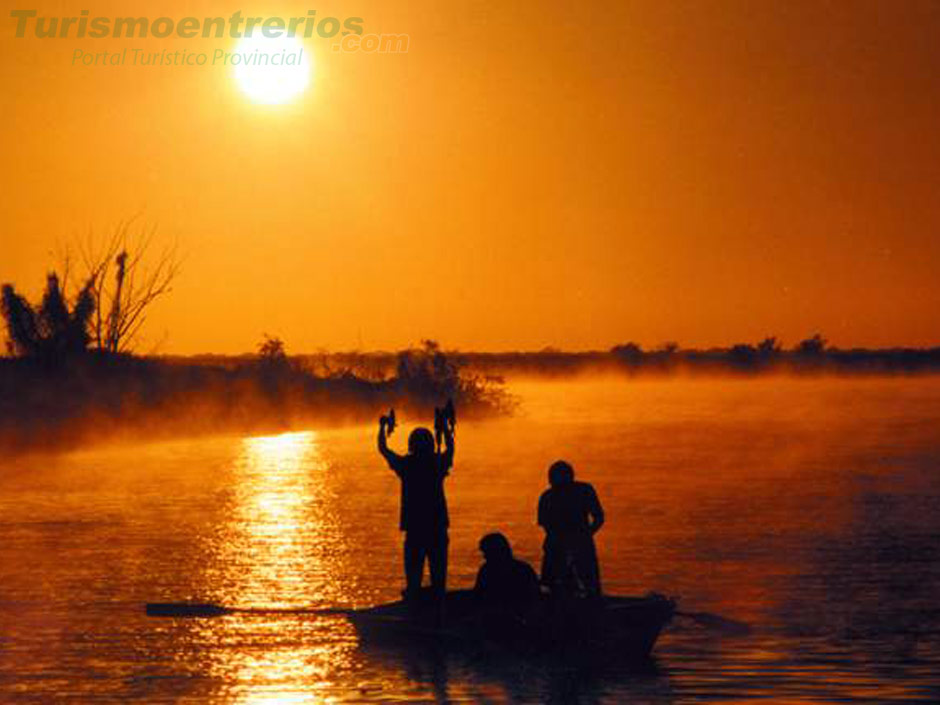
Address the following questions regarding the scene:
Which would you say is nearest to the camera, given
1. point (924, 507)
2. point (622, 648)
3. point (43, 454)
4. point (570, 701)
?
point (570, 701)

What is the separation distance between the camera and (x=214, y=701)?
14.7 metres

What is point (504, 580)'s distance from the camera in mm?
16719

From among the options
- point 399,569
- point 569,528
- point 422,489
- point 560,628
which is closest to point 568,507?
point 569,528

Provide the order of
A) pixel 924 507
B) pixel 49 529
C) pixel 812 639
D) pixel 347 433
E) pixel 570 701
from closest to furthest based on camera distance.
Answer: pixel 570 701 → pixel 812 639 → pixel 49 529 → pixel 924 507 → pixel 347 433

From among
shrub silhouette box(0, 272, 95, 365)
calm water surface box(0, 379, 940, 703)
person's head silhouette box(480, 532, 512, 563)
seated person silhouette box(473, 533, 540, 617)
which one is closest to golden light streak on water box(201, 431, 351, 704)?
calm water surface box(0, 379, 940, 703)

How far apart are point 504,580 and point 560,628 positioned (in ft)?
2.23

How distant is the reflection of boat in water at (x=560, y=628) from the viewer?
53.0ft

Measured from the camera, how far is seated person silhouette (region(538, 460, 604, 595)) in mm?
16703

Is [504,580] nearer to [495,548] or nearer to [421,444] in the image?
[495,548]

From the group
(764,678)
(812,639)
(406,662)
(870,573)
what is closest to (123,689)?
(406,662)

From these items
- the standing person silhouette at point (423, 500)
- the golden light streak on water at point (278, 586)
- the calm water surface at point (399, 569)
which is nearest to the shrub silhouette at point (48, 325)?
the calm water surface at point (399, 569)

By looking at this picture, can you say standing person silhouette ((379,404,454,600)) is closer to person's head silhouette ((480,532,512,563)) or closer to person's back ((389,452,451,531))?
person's back ((389,452,451,531))

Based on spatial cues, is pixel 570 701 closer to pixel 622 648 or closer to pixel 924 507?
pixel 622 648

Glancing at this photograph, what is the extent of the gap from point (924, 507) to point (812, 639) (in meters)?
17.6
